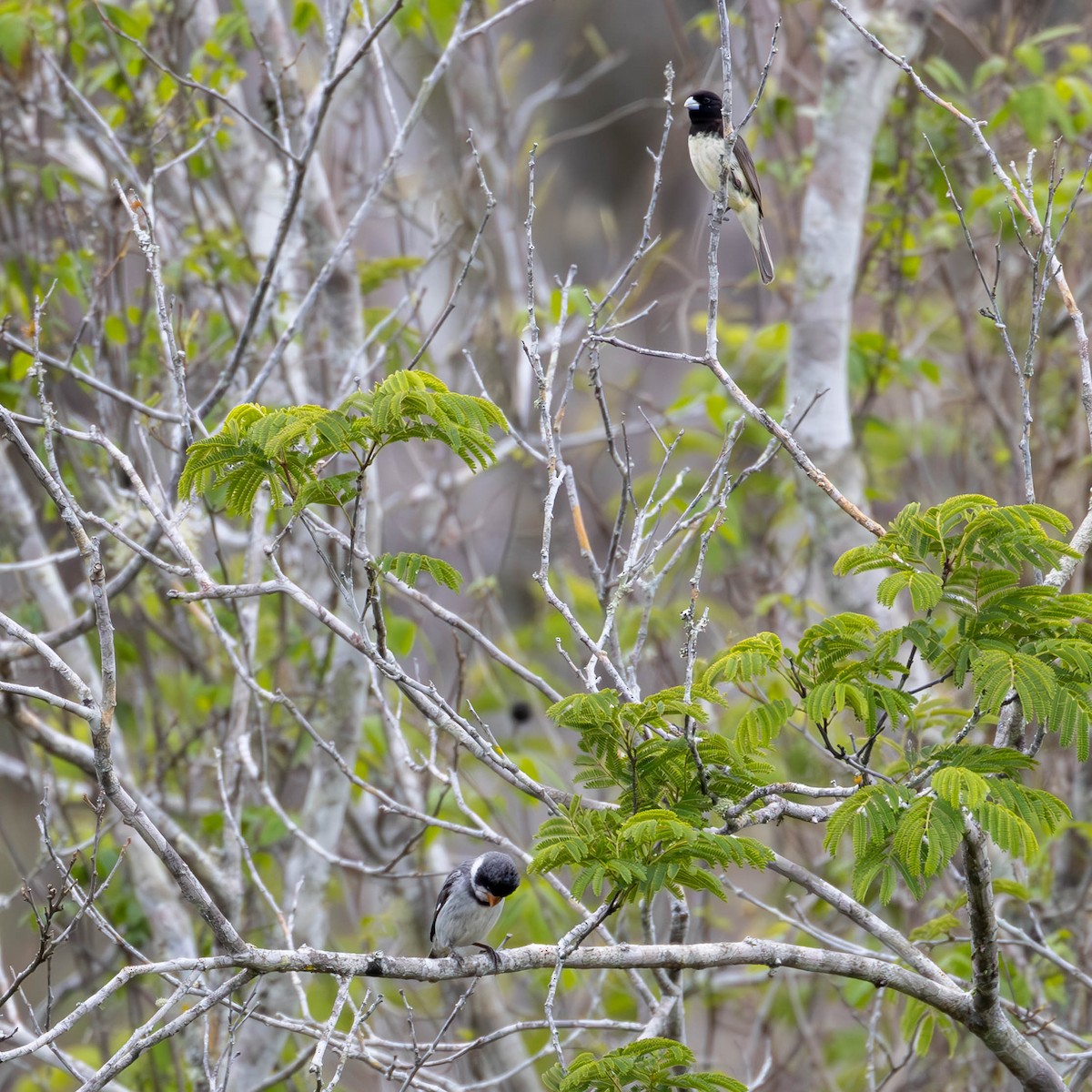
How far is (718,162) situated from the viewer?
540 centimetres

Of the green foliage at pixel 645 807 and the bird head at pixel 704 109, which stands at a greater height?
the bird head at pixel 704 109

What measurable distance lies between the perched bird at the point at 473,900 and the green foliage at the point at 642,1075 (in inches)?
45.3

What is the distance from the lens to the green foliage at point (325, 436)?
2.73 meters

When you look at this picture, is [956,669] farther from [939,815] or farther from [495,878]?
[495,878]

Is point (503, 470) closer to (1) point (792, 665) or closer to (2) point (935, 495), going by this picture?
(2) point (935, 495)

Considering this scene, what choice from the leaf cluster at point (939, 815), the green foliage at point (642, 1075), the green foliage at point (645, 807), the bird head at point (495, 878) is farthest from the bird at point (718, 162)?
the green foliage at point (642, 1075)

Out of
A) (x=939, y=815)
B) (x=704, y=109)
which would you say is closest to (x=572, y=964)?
(x=939, y=815)

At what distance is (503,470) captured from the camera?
37.8 feet

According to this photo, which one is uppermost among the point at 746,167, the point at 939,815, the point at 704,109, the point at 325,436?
the point at 704,109

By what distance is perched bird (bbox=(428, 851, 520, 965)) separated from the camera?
4023 millimetres

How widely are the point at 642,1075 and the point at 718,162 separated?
3.87 metres

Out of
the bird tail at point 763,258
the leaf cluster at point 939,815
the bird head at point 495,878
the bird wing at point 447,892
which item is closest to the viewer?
the leaf cluster at point 939,815

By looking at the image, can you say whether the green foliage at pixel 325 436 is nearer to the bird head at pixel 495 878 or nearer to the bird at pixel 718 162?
the bird head at pixel 495 878

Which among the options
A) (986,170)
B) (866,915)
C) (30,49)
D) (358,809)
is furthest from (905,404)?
(866,915)
